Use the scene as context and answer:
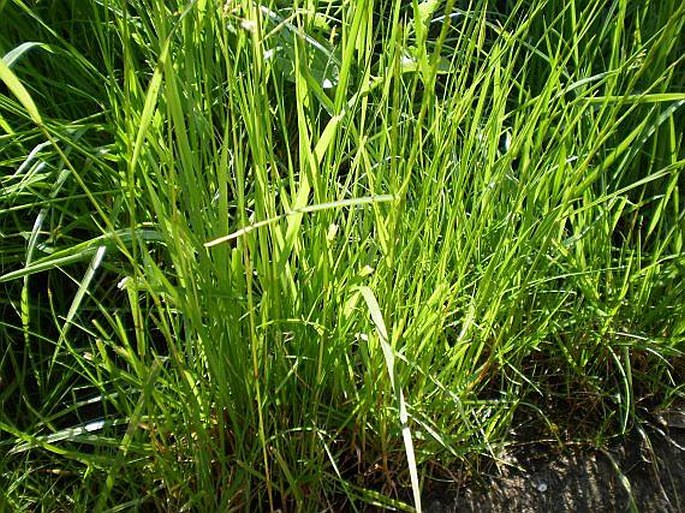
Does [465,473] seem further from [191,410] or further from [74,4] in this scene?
[74,4]

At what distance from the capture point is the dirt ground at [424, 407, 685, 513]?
106 cm

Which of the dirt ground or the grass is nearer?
the grass

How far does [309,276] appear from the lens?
957 mm

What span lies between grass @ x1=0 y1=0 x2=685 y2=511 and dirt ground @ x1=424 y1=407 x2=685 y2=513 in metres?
0.03

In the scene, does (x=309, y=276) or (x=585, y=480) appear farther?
(x=585, y=480)

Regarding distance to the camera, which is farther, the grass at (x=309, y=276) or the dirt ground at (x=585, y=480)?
the dirt ground at (x=585, y=480)

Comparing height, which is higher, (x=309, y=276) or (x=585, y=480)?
(x=309, y=276)

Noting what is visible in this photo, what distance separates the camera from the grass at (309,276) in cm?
86

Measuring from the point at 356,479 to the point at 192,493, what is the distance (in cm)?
19

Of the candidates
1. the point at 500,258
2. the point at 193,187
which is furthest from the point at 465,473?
the point at 193,187

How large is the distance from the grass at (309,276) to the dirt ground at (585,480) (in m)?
0.03

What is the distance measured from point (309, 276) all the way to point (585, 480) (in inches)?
17.8

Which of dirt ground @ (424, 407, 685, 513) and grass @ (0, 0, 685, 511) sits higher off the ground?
grass @ (0, 0, 685, 511)

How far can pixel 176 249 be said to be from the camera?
808 millimetres
